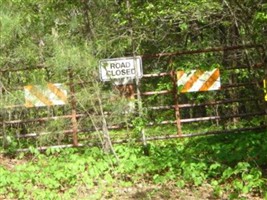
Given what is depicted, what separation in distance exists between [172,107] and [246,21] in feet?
11.4


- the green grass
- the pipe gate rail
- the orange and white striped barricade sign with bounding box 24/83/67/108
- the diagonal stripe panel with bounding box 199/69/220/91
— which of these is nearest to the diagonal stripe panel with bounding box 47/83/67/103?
the orange and white striped barricade sign with bounding box 24/83/67/108

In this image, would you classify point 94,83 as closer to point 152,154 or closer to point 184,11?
point 152,154

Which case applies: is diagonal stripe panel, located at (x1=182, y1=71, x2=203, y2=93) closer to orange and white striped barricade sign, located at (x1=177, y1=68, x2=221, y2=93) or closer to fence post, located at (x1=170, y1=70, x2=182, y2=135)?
orange and white striped barricade sign, located at (x1=177, y1=68, x2=221, y2=93)

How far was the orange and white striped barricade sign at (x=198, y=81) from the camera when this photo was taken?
8.66 metres

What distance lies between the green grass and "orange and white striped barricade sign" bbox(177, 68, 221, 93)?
3.94ft

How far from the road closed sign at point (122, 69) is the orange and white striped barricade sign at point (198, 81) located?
1.03 meters

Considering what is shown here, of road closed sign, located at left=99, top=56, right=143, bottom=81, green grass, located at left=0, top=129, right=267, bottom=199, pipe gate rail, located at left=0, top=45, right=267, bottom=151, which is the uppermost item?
road closed sign, located at left=99, top=56, right=143, bottom=81

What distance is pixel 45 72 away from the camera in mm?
9055

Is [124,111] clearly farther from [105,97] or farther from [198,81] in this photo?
[198,81]

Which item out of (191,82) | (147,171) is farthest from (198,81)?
(147,171)

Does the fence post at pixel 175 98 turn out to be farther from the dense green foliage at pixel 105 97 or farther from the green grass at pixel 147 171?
the green grass at pixel 147 171

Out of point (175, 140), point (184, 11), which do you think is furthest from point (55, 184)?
point (184, 11)

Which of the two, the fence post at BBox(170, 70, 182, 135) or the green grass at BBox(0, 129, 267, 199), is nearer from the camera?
the green grass at BBox(0, 129, 267, 199)

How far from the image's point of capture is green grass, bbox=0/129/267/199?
5.97 metres
